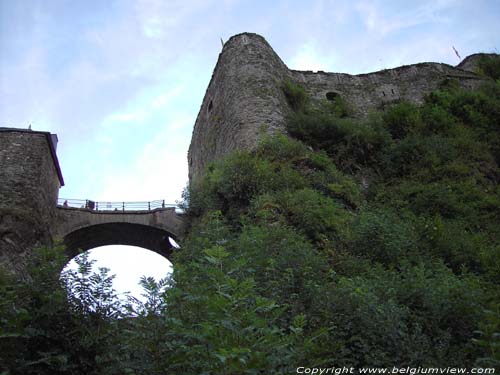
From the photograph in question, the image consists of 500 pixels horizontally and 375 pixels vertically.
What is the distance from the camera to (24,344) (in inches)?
206

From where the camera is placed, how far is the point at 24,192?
49.6 ft

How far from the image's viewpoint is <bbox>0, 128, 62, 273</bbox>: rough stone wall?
45.9 feet

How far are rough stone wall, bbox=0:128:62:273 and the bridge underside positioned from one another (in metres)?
1.13

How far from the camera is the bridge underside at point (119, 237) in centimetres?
1677

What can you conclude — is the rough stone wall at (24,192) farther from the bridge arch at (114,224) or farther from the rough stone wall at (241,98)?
the rough stone wall at (241,98)

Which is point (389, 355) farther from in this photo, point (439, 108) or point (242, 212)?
point (439, 108)

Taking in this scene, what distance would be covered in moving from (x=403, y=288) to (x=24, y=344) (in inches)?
164

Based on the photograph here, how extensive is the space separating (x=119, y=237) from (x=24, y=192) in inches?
136

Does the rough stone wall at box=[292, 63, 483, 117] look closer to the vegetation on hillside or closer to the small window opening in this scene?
the small window opening

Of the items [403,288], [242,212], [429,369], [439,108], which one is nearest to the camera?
[429,369]

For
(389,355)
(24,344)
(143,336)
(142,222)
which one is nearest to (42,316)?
(24,344)

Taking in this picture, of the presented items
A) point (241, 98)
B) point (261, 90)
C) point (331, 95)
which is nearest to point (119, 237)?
point (241, 98)

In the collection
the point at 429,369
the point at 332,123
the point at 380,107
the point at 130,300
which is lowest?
the point at 429,369

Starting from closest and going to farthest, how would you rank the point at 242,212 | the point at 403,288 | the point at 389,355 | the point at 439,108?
the point at 389,355 → the point at 403,288 → the point at 242,212 → the point at 439,108
